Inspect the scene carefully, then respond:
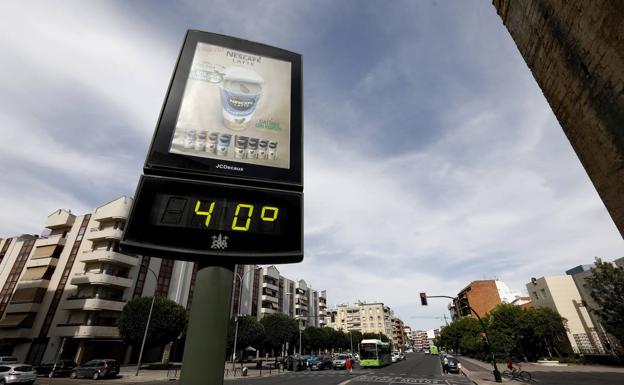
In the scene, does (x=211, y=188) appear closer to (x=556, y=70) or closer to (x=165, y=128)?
(x=165, y=128)

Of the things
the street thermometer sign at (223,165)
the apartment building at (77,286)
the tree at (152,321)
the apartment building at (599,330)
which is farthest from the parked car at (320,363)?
the street thermometer sign at (223,165)

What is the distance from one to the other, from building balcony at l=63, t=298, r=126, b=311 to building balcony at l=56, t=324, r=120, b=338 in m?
1.90

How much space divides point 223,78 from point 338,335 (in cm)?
8391

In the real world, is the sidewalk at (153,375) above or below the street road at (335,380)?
above

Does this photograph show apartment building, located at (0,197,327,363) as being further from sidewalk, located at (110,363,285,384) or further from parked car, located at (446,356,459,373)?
parked car, located at (446,356,459,373)

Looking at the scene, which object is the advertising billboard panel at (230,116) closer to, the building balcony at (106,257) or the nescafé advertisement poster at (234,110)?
the nescafé advertisement poster at (234,110)

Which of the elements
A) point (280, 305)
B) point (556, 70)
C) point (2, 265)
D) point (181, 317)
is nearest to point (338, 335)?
point (280, 305)

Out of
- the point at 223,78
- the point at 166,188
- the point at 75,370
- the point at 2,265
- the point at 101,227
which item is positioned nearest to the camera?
the point at 166,188

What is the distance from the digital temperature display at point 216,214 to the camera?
259cm

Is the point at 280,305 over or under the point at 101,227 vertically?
under

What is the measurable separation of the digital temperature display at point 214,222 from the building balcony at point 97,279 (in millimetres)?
40236

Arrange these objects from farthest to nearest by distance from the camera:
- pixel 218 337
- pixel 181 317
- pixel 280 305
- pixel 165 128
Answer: pixel 280 305
pixel 181 317
pixel 165 128
pixel 218 337

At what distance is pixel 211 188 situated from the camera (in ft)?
9.14

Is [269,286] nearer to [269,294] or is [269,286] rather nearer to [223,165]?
[269,294]
